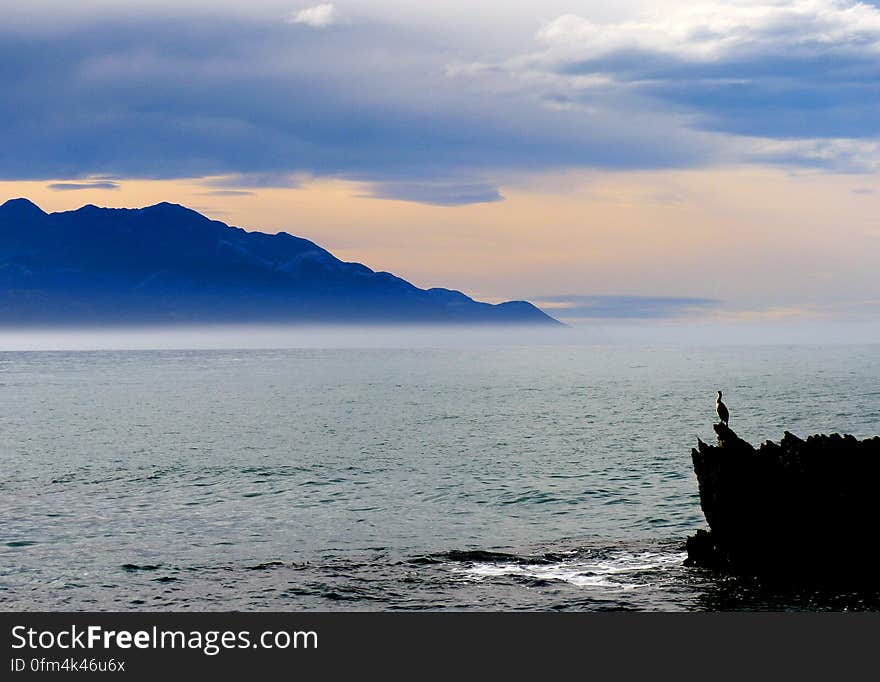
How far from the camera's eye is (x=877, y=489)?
32906 millimetres

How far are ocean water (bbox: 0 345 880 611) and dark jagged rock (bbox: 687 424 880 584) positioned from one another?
30.1 inches

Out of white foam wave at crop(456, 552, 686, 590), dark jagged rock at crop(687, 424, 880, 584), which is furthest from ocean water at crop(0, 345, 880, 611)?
dark jagged rock at crop(687, 424, 880, 584)

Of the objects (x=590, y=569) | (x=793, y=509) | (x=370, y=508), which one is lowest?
(x=370, y=508)

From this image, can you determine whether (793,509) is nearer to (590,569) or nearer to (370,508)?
(590,569)

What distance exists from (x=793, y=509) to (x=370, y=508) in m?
23.8

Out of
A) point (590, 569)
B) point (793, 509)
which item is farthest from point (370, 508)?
point (793, 509)

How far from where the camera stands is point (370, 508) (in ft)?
169

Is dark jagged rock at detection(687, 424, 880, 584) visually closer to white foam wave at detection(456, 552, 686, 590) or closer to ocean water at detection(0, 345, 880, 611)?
ocean water at detection(0, 345, 880, 611)

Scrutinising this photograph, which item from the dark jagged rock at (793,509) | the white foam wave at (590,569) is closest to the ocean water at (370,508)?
the white foam wave at (590,569)

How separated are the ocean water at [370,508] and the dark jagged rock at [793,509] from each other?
2.51 ft

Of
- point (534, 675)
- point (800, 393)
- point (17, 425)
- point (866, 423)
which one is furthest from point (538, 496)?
point (800, 393)

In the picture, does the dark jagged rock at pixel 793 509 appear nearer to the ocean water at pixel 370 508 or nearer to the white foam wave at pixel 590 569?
the ocean water at pixel 370 508

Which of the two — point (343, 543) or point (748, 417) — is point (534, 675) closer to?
point (343, 543)

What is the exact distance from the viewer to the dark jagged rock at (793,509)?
3284 cm
